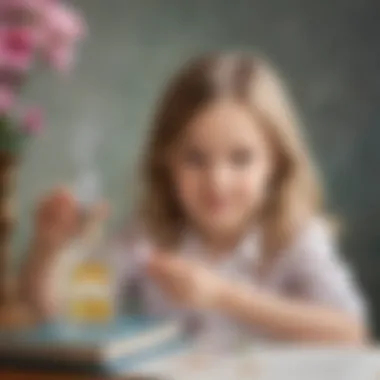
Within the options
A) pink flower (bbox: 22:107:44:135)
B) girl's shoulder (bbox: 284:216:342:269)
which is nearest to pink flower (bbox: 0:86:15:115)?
pink flower (bbox: 22:107:44:135)

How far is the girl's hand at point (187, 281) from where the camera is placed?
3.06 ft

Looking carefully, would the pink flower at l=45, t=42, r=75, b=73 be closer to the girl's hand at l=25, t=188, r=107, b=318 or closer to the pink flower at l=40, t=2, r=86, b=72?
the pink flower at l=40, t=2, r=86, b=72

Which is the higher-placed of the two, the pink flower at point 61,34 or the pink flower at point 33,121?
the pink flower at point 61,34

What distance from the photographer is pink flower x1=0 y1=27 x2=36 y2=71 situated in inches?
39.6

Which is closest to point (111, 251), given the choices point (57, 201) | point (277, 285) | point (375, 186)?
point (57, 201)

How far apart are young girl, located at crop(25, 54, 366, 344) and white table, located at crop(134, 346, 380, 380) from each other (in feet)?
0.07

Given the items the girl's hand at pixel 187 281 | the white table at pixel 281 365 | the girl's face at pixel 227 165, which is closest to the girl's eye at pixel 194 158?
the girl's face at pixel 227 165

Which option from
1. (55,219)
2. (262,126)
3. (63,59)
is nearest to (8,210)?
(55,219)

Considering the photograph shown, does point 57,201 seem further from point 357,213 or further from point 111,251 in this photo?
point 357,213

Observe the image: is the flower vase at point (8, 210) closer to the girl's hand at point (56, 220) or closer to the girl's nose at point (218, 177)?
the girl's hand at point (56, 220)

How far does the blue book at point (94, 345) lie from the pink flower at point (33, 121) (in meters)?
0.23

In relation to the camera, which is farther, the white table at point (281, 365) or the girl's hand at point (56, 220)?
the girl's hand at point (56, 220)

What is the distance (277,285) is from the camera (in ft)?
3.03

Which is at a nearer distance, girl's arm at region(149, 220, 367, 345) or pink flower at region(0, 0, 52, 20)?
girl's arm at region(149, 220, 367, 345)
